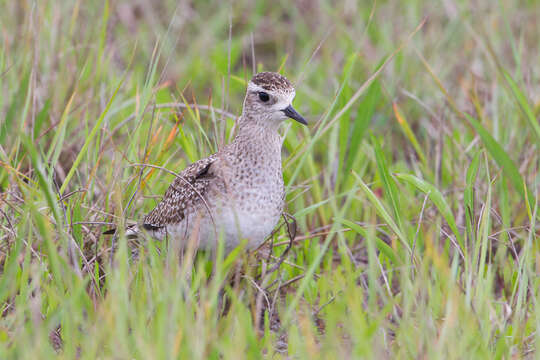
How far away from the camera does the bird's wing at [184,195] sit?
4258mm

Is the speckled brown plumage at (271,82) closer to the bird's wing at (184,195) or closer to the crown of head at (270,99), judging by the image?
the crown of head at (270,99)

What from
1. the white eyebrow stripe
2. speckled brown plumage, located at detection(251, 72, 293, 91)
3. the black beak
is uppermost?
speckled brown plumage, located at detection(251, 72, 293, 91)

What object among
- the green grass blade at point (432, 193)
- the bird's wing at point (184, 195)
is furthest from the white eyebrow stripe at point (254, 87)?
the green grass blade at point (432, 193)

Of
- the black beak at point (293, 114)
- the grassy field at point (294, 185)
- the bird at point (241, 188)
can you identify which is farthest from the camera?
the black beak at point (293, 114)

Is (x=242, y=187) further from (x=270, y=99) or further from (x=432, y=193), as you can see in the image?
(x=432, y=193)

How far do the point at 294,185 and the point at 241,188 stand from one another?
43.7 inches

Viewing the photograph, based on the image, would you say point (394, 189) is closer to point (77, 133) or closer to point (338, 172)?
point (338, 172)

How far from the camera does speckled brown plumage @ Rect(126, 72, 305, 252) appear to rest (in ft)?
13.3

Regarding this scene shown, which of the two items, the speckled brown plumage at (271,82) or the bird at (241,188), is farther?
the speckled brown plumage at (271,82)

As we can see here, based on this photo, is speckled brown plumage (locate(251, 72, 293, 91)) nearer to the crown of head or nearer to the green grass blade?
the crown of head

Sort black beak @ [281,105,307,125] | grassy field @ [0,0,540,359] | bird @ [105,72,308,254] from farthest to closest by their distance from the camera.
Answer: black beak @ [281,105,307,125] < bird @ [105,72,308,254] < grassy field @ [0,0,540,359]

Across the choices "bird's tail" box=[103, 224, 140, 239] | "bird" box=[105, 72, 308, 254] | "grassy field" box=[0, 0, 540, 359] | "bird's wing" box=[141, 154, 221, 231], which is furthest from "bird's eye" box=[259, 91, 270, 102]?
"bird's tail" box=[103, 224, 140, 239]

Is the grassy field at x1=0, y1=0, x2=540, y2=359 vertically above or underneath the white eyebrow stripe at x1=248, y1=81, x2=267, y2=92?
underneath

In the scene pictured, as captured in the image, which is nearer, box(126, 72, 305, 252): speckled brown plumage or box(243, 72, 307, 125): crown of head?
box(126, 72, 305, 252): speckled brown plumage
